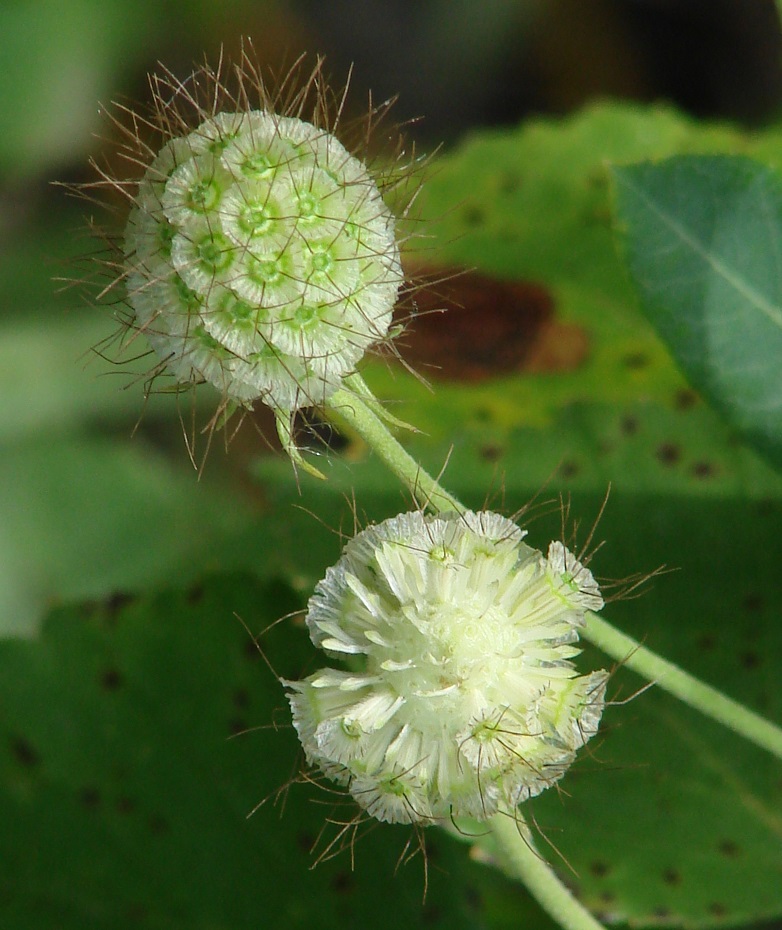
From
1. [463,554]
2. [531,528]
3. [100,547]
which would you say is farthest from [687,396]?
[100,547]

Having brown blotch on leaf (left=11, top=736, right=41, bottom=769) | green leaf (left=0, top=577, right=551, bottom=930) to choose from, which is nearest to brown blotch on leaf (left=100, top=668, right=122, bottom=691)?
green leaf (left=0, top=577, right=551, bottom=930)

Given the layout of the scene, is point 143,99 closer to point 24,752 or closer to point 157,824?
point 24,752

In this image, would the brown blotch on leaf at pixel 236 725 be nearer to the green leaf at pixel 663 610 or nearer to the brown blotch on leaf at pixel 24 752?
the green leaf at pixel 663 610

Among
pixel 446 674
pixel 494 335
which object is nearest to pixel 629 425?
pixel 494 335

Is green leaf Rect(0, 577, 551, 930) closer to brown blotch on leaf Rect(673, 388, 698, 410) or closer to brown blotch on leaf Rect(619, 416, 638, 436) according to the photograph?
brown blotch on leaf Rect(619, 416, 638, 436)

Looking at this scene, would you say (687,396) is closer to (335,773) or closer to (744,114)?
(335,773)

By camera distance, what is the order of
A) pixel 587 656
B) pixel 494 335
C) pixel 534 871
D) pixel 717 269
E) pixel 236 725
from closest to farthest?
pixel 534 871, pixel 717 269, pixel 587 656, pixel 236 725, pixel 494 335
